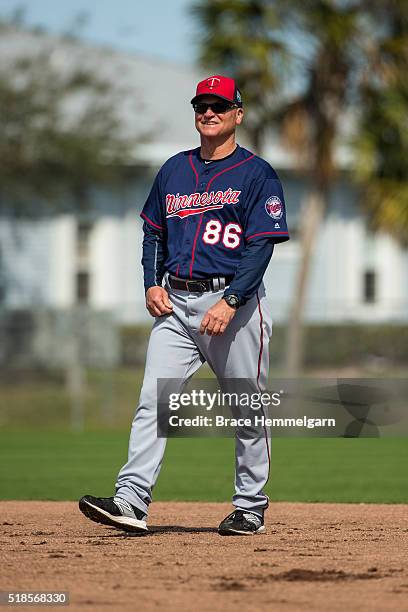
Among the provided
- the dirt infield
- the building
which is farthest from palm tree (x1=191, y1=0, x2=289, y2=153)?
the dirt infield

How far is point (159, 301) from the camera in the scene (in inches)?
288

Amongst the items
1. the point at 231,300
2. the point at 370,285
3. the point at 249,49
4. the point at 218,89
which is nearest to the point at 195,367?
the point at 231,300

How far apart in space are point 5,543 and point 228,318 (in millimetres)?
1677

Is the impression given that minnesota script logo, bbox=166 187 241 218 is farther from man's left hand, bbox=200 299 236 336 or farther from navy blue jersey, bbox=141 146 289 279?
man's left hand, bbox=200 299 236 336

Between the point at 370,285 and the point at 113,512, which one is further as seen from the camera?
the point at 370,285

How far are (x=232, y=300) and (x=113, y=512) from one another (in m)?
1.28

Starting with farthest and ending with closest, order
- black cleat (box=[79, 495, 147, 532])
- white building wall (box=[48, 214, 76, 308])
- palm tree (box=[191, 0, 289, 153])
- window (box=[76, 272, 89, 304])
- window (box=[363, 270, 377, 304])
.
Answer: window (box=[363, 270, 377, 304])
window (box=[76, 272, 89, 304])
white building wall (box=[48, 214, 76, 308])
palm tree (box=[191, 0, 289, 153])
black cleat (box=[79, 495, 147, 532])

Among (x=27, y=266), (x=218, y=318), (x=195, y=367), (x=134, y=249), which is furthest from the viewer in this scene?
(x=134, y=249)

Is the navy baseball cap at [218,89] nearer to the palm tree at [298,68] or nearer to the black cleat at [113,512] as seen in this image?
the black cleat at [113,512]

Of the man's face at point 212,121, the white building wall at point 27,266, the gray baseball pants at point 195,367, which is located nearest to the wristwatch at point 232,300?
the gray baseball pants at point 195,367

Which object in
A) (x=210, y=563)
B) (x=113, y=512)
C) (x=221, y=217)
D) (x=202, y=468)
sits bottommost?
(x=202, y=468)

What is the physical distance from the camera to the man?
718 centimetres

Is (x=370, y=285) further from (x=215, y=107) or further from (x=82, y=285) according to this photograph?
(x=215, y=107)

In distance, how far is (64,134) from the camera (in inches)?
982
